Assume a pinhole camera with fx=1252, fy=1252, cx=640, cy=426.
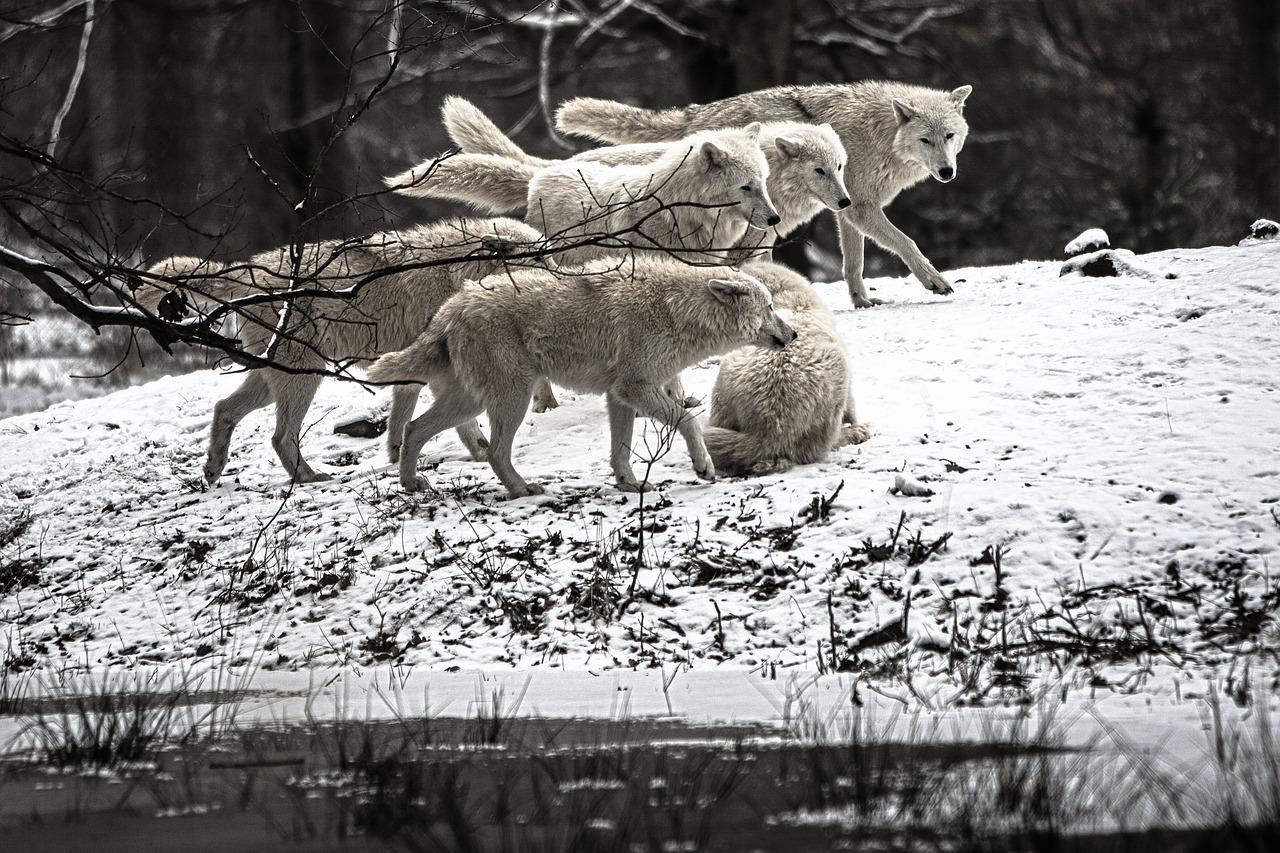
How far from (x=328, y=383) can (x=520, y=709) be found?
22.1 feet

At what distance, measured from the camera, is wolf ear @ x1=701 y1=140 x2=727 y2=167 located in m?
8.88

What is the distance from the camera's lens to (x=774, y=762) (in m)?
3.79

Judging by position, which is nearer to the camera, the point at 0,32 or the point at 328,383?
the point at 328,383

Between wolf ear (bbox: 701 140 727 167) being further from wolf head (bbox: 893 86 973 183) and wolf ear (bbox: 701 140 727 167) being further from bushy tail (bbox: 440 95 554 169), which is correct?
wolf head (bbox: 893 86 973 183)

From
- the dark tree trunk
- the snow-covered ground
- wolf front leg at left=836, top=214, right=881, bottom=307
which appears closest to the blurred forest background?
the dark tree trunk

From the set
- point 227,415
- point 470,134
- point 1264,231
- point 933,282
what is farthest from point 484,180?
point 1264,231

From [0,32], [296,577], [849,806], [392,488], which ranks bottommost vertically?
[849,806]

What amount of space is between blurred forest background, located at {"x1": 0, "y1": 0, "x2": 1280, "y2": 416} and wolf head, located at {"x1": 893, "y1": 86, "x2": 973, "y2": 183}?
25.1ft

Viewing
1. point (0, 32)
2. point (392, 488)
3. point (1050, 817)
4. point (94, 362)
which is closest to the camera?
point (1050, 817)

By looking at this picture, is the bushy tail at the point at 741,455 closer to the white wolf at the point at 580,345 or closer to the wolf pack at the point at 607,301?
the wolf pack at the point at 607,301

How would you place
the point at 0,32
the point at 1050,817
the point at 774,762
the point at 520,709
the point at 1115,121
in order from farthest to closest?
the point at 1115,121 < the point at 0,32 < the point at 520,709 < the point at 774,762 < the point at 1050,817

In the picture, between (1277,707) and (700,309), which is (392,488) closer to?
(700,309)

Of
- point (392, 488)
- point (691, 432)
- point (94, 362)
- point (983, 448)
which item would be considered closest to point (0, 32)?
point (94, 362)

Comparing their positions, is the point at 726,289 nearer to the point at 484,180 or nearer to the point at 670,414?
the point at 670,414
